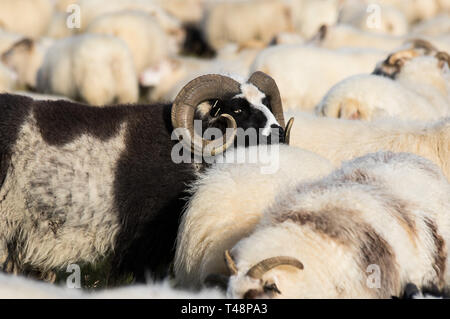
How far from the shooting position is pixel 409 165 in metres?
4.12

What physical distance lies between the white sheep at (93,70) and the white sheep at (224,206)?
7253mm

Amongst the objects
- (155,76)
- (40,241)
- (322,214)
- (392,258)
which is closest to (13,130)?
(40,241)

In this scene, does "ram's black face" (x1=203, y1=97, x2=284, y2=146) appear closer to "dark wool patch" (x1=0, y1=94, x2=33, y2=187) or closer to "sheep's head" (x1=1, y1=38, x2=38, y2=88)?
"dark wool patch" (x1=0, y1=94, x2=33, y2=187)

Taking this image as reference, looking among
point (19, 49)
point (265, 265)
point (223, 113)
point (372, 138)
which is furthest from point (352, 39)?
point (265, 265)

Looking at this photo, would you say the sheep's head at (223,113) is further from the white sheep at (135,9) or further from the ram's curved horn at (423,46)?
the white sheep at (135,9)

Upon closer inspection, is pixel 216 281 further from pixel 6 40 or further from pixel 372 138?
pixel 6 40

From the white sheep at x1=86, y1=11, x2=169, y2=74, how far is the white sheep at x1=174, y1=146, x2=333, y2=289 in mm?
9540

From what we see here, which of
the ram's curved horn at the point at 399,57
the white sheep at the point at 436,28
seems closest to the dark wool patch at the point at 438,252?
the ram's curved horn at the point at 399,57

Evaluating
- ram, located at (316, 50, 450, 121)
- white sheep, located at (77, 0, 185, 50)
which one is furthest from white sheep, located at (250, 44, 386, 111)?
white sheep, located at (77, 0, 185, 50)

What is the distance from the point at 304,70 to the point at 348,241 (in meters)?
6.38

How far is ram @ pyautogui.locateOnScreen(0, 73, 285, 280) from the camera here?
483 cm

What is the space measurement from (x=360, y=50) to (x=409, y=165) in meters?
6.53

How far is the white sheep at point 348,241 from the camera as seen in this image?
3.15m
